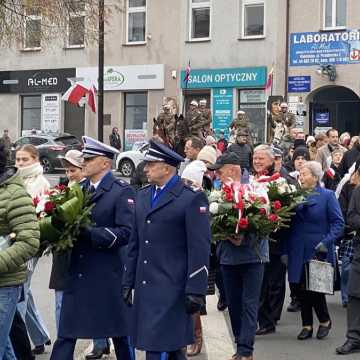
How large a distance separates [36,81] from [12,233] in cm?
3436

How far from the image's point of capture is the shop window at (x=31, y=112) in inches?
1556

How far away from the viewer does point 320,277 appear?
8672 mm

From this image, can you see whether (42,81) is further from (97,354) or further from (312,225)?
(97,354)

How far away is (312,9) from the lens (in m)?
32.1

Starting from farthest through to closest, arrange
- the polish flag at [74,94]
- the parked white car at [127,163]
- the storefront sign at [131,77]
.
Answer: the storefront sign at [131,77]
the parked white car at [127,163]
the polish flag at [74,94]

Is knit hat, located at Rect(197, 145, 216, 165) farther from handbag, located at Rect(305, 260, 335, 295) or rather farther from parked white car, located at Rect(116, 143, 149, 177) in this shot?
parked white car, located at Rect(116, 143, 149, 177)

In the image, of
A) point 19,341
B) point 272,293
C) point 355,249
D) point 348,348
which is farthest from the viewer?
point 272,293

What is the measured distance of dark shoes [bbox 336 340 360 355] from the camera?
8195 mm

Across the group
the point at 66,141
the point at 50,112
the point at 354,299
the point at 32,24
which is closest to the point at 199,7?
the point at 66,141

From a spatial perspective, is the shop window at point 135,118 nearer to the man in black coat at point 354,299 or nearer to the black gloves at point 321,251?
the black gloves at point 321,251

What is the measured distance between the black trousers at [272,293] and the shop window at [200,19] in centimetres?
2624

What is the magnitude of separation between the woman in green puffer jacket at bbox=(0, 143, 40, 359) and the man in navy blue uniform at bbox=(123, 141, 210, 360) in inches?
34.9

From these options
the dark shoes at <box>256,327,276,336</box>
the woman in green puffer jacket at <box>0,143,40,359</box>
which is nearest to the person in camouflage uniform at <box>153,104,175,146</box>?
the dark shoes at <box>256,327,276,336</box>

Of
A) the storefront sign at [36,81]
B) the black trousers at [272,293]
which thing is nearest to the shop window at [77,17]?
the storefront sign at [36,81]
